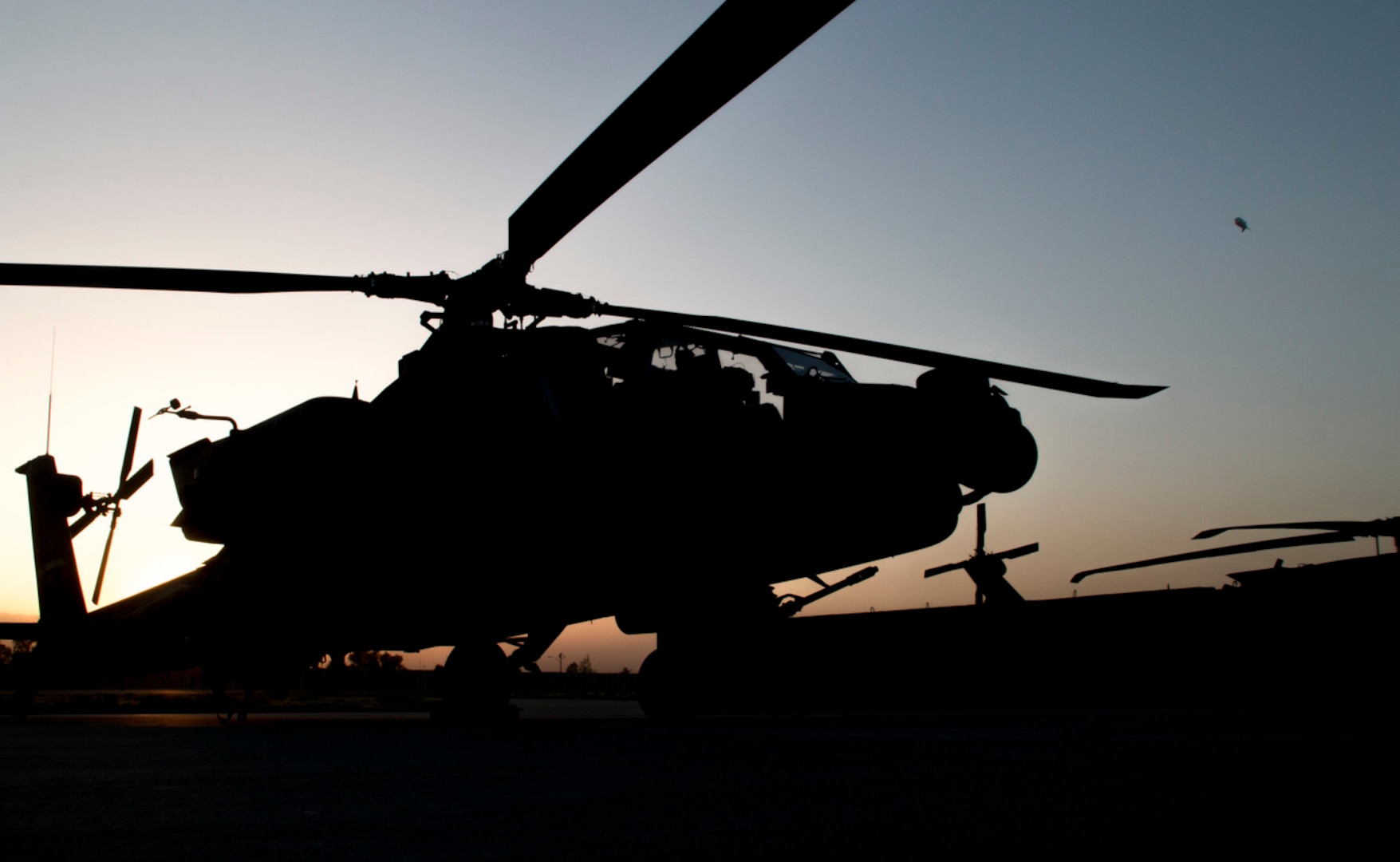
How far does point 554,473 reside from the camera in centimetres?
757

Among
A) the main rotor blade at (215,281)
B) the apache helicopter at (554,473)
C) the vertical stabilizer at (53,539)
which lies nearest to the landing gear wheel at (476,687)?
the apache helicopter at (554,473)

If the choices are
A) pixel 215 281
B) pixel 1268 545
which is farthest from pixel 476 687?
pixel 1268 545

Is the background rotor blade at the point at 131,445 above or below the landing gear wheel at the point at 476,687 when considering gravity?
above

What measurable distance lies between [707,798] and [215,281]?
575cm

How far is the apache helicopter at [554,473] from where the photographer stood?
267 inches

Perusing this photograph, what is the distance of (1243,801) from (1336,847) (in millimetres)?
714

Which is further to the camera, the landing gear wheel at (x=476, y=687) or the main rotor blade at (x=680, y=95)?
the landing gear wheel at (x=476, y=687)

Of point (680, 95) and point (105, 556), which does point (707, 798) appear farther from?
point (105, 556)

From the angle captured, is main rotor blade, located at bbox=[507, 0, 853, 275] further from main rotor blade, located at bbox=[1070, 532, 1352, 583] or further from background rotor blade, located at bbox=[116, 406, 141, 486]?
background rotor blade, located at bbox=[116, 406, 141, 486]

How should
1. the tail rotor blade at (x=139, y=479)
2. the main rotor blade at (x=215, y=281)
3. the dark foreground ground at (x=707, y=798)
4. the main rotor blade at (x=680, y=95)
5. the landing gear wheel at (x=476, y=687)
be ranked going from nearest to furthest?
the dark foreground ground at (x=707, y=798) < the main rotor blade at (x=680, y=95) < the main rotor blade at (x=215, y=281) < the landing gear wheel at (x=476, y=687) < the tail rotor blade at (x=139, y=479)

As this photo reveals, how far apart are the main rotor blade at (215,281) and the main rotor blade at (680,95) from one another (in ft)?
8.14

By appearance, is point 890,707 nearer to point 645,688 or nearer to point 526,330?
point 645,688

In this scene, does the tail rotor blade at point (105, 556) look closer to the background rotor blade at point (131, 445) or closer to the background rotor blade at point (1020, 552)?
the background rotor blade at point (131, 445)

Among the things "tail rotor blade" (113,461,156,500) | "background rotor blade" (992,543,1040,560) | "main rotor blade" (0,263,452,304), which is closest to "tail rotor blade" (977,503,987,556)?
"background rotor blade" (992,543,1040,560)
